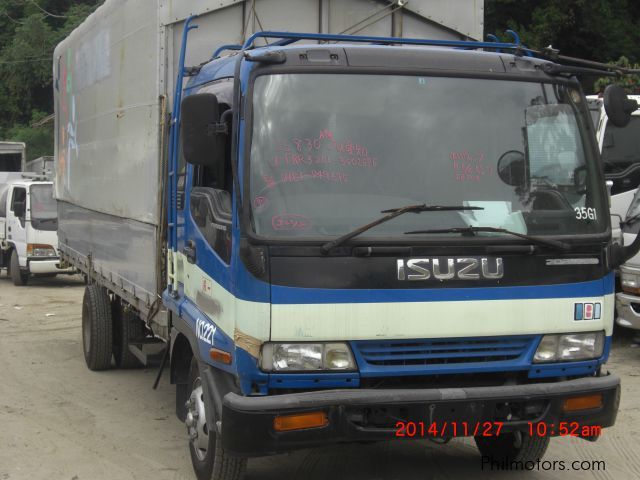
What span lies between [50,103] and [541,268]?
4185 cm

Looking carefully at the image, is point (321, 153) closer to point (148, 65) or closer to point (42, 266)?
point (148, 65)

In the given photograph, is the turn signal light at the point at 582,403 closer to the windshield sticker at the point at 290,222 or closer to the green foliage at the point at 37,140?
the windshield sticker at the point at 290,222

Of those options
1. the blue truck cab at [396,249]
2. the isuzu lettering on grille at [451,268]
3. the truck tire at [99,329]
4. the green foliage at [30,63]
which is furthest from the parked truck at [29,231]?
the green foliage at [30,63]

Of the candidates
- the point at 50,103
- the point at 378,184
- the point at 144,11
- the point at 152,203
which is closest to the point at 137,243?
the point at 152,203

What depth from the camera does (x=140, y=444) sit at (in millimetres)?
6773

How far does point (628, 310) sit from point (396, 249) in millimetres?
5919

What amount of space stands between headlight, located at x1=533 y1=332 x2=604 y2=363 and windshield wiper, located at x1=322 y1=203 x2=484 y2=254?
2.68 feet

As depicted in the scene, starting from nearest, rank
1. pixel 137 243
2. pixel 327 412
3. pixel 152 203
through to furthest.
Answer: pixel 327 412 < pixel 152 203 < pixel 137 243

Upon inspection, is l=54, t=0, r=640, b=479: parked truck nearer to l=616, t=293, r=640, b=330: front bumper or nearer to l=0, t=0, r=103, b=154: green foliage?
l=616, t=293, r=640, b=330: front bumper

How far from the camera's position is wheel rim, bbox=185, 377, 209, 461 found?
5.44m

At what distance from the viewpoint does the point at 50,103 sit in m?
43.9

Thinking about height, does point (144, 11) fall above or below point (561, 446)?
above

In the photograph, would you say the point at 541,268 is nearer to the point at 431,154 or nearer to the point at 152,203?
the point at 431,154

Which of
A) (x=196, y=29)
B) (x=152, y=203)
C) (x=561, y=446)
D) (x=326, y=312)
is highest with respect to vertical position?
(x=196, y=29)
